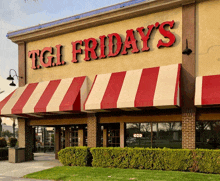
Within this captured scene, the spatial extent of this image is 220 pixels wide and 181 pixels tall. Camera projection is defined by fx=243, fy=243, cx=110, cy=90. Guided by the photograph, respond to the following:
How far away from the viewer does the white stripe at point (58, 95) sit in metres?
14.5

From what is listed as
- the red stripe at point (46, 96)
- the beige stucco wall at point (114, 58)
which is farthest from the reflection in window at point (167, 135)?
the red stripe at point (46, 96)

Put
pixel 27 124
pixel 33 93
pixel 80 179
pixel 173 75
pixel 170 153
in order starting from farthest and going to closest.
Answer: pixel 27 124, pixel 33 93, pixel 173 75, pixel 170 153, pixel 80 179

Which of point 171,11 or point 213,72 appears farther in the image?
point 171,11

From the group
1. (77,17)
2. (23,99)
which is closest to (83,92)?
(23,99)

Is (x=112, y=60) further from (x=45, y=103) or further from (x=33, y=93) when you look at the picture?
(x=33, y=93)

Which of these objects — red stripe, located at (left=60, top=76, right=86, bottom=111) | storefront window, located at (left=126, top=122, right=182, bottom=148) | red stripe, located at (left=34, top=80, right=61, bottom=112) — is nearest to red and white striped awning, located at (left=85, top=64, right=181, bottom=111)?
red stripe, located at (left=60, top=76, right=86, bottom=111)

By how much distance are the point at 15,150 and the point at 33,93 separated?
13.3 ft

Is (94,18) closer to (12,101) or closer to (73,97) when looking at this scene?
(73,97)

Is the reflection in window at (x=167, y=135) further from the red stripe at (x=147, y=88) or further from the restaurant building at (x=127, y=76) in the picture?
the red stripe at (x=147, y=88)

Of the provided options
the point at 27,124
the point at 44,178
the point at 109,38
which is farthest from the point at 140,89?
the point at 27,124

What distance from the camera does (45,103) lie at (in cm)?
1510

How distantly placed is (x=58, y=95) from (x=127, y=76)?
4.55 meters

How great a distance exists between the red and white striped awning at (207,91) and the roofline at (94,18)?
4194mm

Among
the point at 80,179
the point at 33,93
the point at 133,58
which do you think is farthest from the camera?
the point at 33,93
